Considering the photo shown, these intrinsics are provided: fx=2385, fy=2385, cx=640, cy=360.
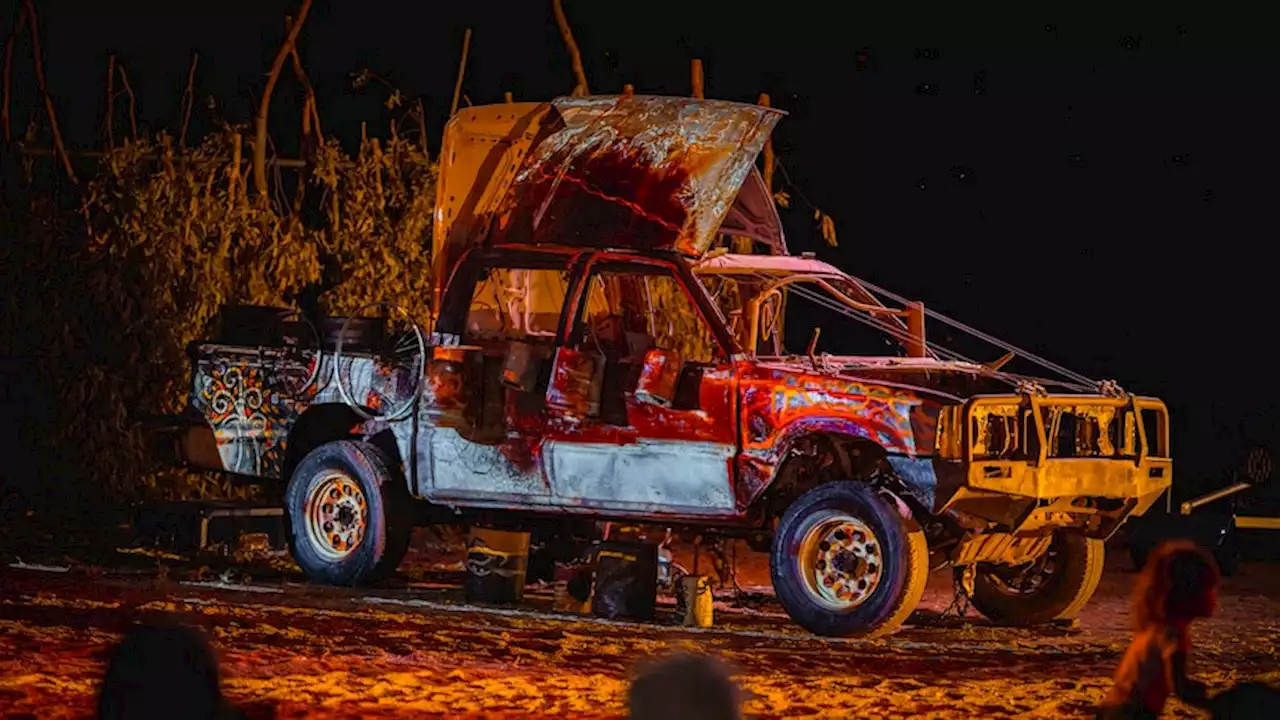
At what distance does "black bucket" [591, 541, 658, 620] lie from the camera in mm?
13445

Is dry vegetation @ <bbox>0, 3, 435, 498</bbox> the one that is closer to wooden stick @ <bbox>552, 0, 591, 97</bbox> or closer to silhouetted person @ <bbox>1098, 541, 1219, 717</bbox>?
wooden stick @ <bbox>552, 0, 591, 97</bbox>

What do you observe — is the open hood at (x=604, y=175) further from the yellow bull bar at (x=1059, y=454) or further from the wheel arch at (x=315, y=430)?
the yellow bull bar at (x=1059, y=454)

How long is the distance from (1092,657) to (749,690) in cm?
246

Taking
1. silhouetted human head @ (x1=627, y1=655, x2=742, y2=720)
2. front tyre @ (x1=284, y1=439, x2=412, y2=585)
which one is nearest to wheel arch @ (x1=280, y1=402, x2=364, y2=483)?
front tyre @ (x1=284, y1=439, x2=412, y2=585)

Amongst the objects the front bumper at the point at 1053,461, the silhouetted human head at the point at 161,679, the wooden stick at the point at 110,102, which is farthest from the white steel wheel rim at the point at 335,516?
the silhouetted human head at the point at 161,679

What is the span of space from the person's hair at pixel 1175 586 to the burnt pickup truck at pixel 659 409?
16.1ft

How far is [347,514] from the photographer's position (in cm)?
1479

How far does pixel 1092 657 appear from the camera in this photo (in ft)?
40.0

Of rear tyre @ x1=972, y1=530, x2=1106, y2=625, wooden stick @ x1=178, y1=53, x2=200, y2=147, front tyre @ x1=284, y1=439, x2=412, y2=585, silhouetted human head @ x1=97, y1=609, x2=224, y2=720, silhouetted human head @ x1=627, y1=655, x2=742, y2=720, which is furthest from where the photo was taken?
wooden stick @ x1=178, y1=53, x2=200, y2=147

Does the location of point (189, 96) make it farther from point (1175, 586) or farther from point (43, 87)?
point (1175, 586)

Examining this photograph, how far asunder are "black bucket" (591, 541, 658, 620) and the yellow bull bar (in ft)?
6.77

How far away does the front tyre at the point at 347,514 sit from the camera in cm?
1449

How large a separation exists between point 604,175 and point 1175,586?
7.55 m

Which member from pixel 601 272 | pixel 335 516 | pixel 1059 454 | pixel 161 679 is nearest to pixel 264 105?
pixel 335 516
